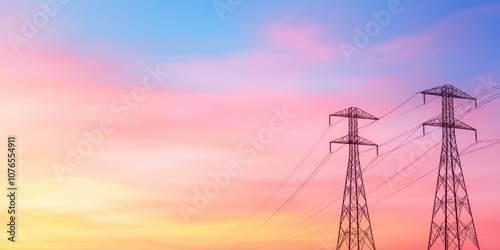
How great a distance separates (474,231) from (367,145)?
1820 cm

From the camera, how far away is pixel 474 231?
85188 mm

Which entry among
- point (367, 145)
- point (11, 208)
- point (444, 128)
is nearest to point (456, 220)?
point (444, 128)

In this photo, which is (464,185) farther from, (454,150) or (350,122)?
(350,122)

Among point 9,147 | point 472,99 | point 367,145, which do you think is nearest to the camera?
point 9,147

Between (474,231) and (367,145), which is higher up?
(367,145)

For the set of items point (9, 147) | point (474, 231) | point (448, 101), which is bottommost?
point (474, 231)

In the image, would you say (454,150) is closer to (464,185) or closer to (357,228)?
(464,185)

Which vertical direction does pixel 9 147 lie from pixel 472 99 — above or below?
below

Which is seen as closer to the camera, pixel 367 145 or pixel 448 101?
pixel 448 101

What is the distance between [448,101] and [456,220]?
42.4 ft

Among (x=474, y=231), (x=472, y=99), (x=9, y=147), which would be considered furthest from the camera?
Answer: (x=472, y=99)

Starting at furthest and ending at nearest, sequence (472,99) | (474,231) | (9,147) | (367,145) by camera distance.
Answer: (367,145) → (472,99) → (474,231) → (9,147)

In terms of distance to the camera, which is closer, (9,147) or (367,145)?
(9,147)

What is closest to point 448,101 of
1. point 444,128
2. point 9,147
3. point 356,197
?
point 444,128
